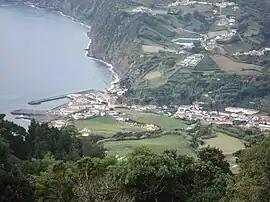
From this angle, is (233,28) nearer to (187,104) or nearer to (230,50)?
(230,50)

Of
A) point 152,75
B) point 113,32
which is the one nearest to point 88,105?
point 152,75

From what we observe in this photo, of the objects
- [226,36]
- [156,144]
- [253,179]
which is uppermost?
[253,179]

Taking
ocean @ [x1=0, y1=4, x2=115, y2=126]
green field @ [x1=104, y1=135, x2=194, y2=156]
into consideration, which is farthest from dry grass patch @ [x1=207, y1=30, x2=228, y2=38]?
green field @ [x1=104, y1=135, x2=194, y2=156]

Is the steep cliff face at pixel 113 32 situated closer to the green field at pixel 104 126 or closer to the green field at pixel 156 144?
the green field at pixel 104 126

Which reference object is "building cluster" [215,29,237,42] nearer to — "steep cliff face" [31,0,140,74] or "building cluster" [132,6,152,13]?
"steep cliff face" [31,0,140,74]

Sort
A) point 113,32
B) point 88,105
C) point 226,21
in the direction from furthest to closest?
1. point 226,21
2. point 113,32
3. point 88,105

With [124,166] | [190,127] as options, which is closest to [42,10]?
[190,127]

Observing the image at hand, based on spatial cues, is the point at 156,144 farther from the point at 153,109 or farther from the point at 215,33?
the point at 215,33
